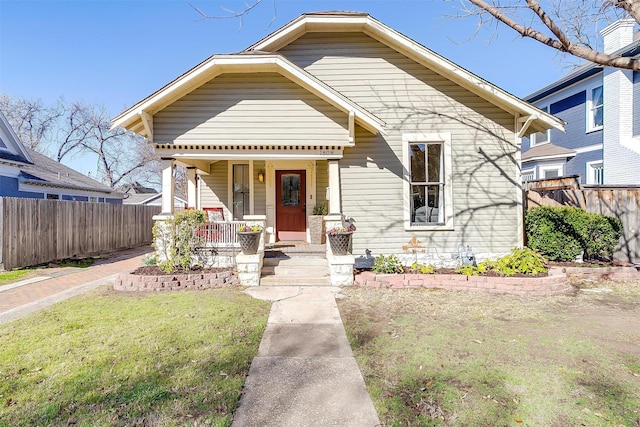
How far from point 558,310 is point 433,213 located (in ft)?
11.4

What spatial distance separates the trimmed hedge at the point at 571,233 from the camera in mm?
7246

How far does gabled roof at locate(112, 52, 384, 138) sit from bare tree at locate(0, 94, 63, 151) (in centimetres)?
3462

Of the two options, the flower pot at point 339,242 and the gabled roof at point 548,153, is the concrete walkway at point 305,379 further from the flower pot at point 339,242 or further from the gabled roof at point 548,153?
the gabled roof at point 548,153

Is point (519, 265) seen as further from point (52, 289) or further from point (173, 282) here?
point (52, 289)

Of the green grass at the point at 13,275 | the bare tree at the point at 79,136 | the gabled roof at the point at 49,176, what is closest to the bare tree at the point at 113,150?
the bare tree at the point at 79,136

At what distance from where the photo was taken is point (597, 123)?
13.9 metres

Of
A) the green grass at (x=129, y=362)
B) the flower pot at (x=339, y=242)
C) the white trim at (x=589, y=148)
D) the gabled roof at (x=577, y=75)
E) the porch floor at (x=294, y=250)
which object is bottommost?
the green grass at (x=129, y=362)

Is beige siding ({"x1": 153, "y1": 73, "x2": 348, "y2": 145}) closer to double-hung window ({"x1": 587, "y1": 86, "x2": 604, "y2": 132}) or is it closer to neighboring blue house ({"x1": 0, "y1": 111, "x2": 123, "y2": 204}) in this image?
neighboring blue house ({"x1": 0, "y1": 111, "x2": 123, "y2": 204})

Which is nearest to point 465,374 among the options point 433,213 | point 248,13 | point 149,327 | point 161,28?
point 149,327

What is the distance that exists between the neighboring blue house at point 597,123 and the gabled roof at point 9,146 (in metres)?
23.1

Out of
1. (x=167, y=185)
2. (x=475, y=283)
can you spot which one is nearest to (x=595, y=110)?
(x=475, y=283)

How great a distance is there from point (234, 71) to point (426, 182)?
538cm

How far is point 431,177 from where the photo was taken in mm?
8062

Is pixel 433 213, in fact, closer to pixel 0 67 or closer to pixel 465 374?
pixel 465 374
